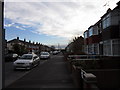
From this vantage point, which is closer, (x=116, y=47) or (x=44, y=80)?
(x=44, y=80)

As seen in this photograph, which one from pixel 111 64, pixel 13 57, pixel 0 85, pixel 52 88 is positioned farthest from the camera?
pixel 13 57

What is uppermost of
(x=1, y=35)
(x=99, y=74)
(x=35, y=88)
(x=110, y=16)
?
(x=110, y=16)

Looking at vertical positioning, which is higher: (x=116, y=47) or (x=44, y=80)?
(x=116, y=47)

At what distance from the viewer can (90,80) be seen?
501cm

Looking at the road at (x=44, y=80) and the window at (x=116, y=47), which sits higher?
the window at (x=116, y=47)

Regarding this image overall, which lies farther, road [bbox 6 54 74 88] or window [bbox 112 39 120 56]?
window [bbox 112 39 120 56]

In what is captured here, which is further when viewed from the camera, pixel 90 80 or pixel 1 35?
pixel 1 35

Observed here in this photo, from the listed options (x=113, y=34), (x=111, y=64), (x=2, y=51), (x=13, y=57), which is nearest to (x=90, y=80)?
(x=2, y=51)

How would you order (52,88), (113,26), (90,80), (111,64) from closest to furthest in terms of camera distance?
1. (90,80)
2. (52,88)
3. (111,64)
4. (113,26)

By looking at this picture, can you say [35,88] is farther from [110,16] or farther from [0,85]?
[110,16]

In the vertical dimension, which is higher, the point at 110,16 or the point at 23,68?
the point at 110,16

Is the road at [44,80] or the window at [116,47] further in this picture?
the window at [116,47]

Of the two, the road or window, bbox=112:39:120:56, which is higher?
window, bbox=112:39:120:56

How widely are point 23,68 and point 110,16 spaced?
35.3ft
